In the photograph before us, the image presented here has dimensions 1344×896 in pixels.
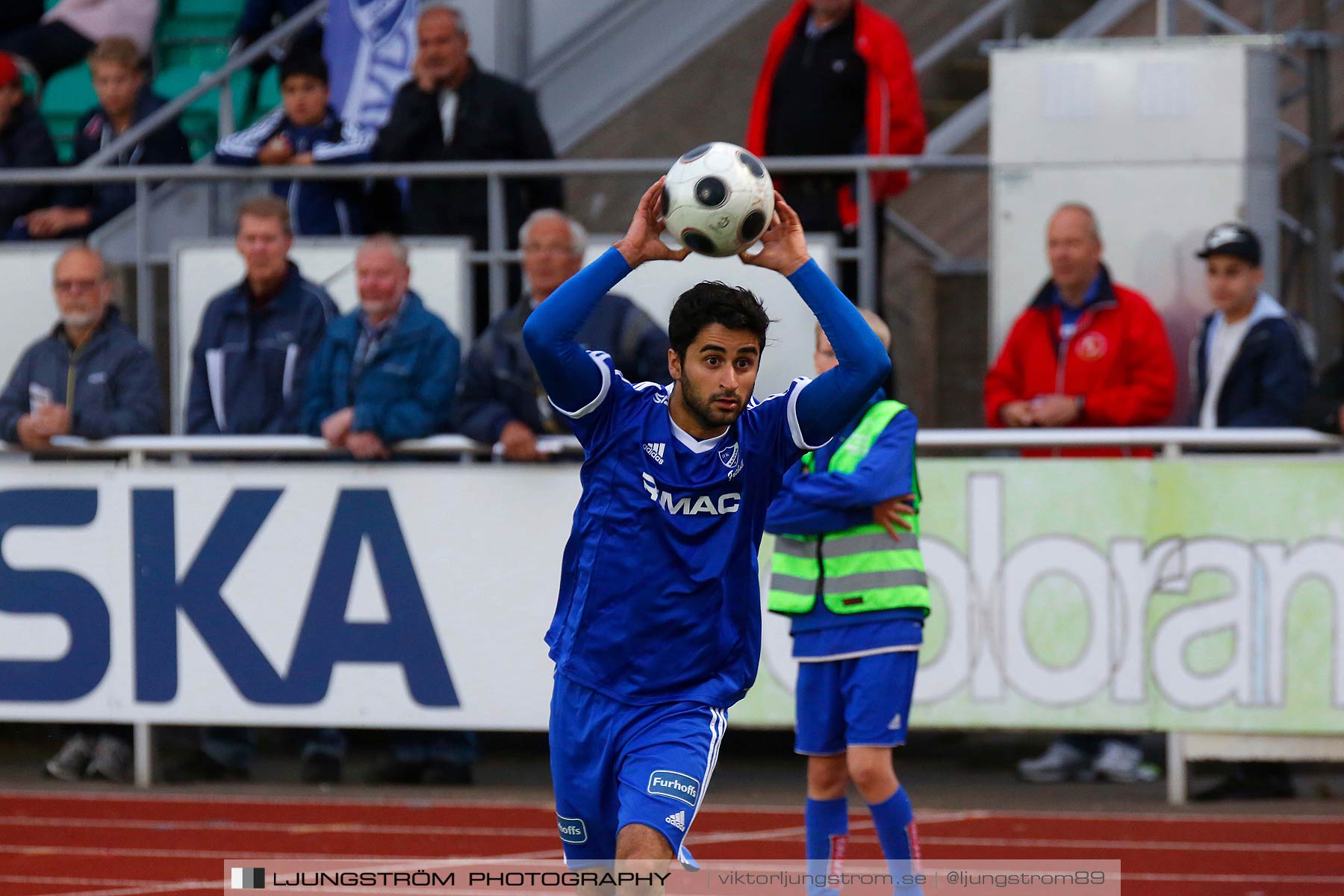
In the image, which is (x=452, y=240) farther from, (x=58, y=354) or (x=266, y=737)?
(x=266, y=737)

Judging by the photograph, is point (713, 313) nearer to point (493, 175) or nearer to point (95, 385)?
point (493, 175)

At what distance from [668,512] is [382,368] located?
4528 mm

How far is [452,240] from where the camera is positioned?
10.2m

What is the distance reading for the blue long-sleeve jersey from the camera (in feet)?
17.3

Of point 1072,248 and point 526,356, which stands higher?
point 1072,248

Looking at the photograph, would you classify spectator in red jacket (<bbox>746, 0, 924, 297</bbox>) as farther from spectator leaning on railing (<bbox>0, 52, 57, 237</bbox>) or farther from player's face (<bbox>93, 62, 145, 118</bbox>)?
spectator leaning on railing (<bbox>0, 52, 57, 237</bbox>)

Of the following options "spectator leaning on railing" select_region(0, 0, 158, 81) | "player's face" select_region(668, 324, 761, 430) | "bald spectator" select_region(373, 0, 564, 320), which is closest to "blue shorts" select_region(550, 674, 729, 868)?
"player's face" select_region(668, 324, 761, 430)

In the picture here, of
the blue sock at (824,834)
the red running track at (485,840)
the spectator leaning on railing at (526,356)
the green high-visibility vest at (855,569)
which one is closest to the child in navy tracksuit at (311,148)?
the spectator leaning on railing at (526,356)

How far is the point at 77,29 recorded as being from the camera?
14078 millimetres

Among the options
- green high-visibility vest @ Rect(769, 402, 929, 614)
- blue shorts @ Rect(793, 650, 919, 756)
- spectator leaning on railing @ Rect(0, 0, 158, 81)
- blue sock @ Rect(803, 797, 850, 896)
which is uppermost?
spectator leaning on railing @ Rect(0, 0, 158, 81)

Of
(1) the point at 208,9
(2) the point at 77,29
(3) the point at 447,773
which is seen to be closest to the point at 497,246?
(3) the point at 447,773

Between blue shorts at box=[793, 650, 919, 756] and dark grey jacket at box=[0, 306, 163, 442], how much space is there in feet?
14.4

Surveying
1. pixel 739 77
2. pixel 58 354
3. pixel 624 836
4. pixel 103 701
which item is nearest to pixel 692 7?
pixel 739 77

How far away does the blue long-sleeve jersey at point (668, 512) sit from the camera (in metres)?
5.27
